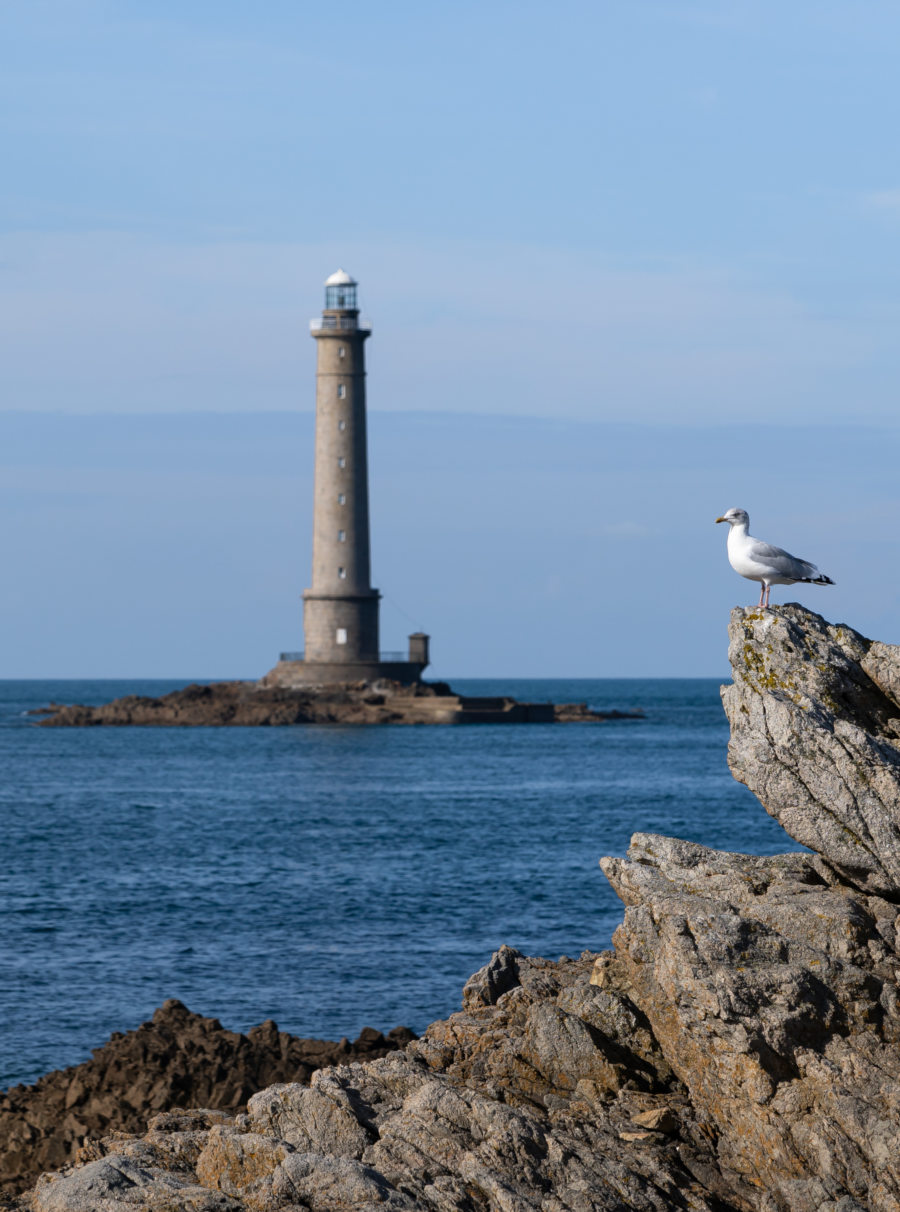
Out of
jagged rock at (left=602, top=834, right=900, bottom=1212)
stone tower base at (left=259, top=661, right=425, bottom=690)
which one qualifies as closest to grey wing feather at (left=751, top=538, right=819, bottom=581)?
jagged rock at (left=602, top=834, right=900, bottom=1212)

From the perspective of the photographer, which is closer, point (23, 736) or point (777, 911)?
point (777, 911)

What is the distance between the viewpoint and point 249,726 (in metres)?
101

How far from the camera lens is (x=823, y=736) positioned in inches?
454

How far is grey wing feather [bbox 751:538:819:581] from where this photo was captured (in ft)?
39.7

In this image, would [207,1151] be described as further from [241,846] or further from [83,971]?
[241,846]

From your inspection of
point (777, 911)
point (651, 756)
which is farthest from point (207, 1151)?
point (651, 756)

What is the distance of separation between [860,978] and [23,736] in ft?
324

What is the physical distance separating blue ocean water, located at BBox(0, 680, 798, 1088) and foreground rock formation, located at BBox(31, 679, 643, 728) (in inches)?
303

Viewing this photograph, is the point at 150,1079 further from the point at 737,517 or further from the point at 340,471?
the point at 340,471

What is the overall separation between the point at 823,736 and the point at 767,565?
1531 mm

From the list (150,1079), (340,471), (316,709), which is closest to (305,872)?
(150,1079)

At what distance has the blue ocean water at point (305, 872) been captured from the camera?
23312mm

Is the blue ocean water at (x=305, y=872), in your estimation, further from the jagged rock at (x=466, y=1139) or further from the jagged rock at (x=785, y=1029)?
the jagged rock at (x=785, y=1029)

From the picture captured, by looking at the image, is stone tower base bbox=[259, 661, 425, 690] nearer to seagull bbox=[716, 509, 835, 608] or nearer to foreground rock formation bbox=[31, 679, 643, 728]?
foreground rock formation bbox=[31, 679, 643, 728]
